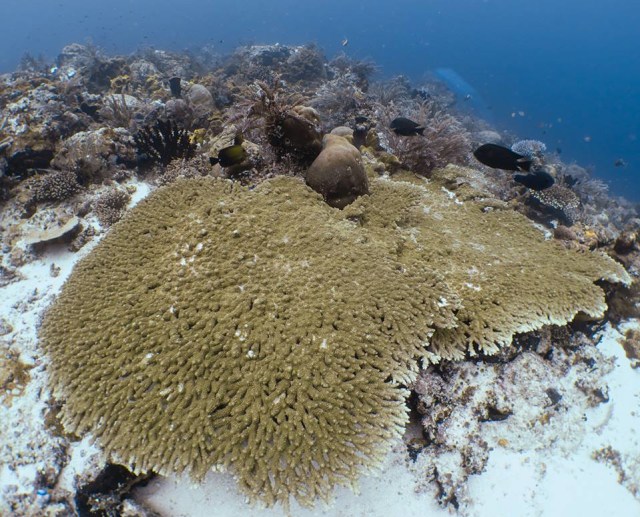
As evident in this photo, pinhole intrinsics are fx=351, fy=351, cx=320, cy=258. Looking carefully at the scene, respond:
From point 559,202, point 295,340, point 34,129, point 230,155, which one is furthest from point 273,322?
point 34,129

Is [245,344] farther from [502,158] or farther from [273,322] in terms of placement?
[502,158]

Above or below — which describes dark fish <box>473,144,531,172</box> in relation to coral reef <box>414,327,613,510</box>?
above

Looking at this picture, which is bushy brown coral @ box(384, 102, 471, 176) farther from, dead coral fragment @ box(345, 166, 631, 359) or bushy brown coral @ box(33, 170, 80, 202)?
bushy brown coral @ box(33, 170, 80, 202)

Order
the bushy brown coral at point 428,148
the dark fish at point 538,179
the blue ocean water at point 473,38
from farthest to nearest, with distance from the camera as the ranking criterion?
the blue ocean water at point 473,38, the bushy brown coral at point 428,148, the dark fish at point 538,179

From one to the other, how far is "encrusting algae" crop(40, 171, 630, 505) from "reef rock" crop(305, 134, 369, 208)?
21 cm

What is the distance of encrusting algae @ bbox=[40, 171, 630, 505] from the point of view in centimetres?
237

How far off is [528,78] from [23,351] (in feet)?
392

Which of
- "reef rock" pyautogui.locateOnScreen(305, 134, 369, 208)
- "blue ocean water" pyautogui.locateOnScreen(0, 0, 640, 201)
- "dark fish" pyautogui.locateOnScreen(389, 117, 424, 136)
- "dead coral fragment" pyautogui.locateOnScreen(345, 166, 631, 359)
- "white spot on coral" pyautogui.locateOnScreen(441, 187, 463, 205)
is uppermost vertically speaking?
"dark fish" pyautogui.locateOnScreen(389, 117, 424, 136)

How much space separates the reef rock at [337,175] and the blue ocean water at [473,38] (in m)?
54.7

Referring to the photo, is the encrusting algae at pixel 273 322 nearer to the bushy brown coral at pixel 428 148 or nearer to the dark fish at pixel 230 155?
the dark fish at pixel 230 155

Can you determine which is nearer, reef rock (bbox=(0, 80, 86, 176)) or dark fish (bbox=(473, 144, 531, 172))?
dark fish (bbox=(473, 144, 531, 172))

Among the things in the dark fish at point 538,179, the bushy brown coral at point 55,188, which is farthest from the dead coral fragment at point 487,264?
the bushy brown coral at point 55,188

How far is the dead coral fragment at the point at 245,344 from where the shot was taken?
235 cm

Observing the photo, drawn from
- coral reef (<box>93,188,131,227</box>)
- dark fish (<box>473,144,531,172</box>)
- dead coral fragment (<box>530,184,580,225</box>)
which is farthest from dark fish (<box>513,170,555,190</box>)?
coral reef (<box>93,188,131,227</box>)
